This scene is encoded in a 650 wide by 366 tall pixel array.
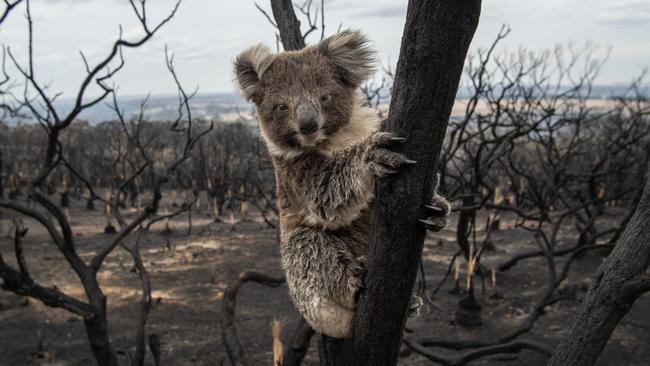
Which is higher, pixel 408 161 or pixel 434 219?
pixel 408 161

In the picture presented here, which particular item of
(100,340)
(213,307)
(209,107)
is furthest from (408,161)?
(209,107)

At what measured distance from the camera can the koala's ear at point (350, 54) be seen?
3.11m

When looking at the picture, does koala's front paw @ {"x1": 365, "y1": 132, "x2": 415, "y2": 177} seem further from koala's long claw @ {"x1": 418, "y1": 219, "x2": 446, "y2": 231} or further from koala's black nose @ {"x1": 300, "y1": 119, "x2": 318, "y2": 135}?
koala's black nose @ {"x1": 300, "y1": 119, "x2": 318, "y2": 135}

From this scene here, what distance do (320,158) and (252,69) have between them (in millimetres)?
868

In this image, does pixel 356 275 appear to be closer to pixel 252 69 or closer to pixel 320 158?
pixel 320 158

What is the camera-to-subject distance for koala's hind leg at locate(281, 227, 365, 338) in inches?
106

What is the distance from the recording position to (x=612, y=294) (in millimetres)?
2750

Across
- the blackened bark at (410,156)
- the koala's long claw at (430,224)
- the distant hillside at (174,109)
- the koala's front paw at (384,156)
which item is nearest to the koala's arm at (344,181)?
the koala's front paw at (384,156)

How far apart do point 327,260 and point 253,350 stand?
6.48m

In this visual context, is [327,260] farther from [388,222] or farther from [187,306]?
[187,306]

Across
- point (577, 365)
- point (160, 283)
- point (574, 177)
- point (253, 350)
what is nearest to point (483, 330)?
point (253, 350)

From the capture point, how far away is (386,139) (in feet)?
6.16

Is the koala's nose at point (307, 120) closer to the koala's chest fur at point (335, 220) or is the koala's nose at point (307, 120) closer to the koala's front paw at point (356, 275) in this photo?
the koala's chest fur at point (335, 220)

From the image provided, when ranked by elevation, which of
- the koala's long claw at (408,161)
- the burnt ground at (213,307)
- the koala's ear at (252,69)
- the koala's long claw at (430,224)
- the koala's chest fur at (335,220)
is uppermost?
the koala's ear at (252,69)
